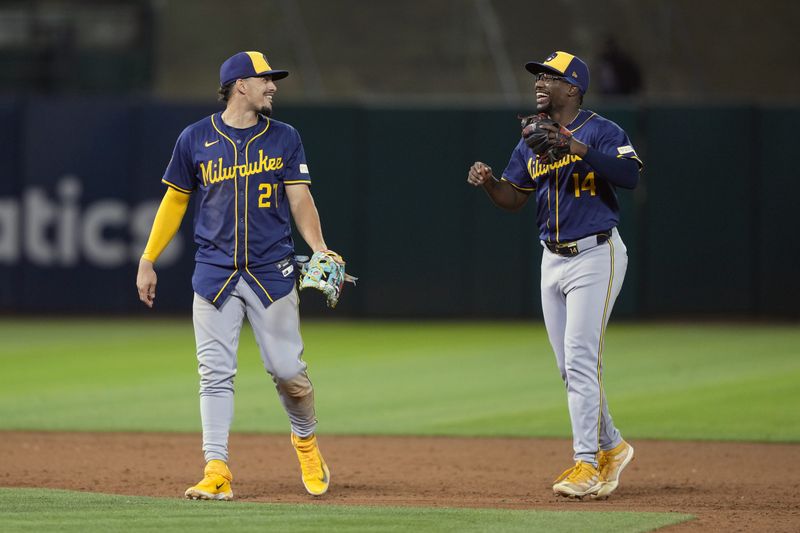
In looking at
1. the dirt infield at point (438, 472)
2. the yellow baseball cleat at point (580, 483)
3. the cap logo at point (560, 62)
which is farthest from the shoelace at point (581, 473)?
the cap logo at point (560, 62)

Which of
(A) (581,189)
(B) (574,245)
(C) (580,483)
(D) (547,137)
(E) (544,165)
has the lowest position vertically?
(C) (580,483)

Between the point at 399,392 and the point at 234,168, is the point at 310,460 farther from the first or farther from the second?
the point at 399,392

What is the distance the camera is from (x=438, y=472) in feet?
24.6

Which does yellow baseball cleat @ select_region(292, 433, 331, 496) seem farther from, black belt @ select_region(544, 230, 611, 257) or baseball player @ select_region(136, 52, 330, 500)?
black belt @ select_region(544, 230, 611, 257)

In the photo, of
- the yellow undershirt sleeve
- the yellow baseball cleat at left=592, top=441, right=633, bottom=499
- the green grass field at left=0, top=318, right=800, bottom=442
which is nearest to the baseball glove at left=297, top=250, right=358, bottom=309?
the yellow undershirt sleeve

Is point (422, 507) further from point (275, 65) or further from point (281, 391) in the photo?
point (275, 65)

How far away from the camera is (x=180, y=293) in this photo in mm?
17062

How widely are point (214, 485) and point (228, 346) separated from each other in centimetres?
65

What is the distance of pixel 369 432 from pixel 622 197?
800cm

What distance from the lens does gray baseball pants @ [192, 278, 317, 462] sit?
253 inches

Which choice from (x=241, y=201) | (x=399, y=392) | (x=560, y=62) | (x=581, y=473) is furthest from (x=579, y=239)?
(x=399, y=392)

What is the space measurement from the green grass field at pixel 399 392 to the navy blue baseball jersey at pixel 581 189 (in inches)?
56.6

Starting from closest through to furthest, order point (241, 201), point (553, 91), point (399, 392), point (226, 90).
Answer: point (241, 201), point (226, 90), point (553, 91), point (399, 392)

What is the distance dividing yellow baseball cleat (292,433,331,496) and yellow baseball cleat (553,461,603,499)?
1121 millimetres
